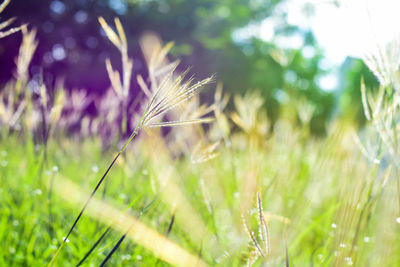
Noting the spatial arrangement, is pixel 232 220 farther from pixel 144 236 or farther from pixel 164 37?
pixel 164 37

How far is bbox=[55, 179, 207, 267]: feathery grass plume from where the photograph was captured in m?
0.79

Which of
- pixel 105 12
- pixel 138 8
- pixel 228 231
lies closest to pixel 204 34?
pixel 138 8

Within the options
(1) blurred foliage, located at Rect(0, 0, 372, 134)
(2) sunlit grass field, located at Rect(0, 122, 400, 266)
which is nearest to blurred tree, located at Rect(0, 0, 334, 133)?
(1) blurred foliage, located at Rect(0, 0, 372, 134)

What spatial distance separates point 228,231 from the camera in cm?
148

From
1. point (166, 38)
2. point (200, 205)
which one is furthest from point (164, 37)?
point (200, 205)

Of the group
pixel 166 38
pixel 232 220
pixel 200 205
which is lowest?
pixel 166 38

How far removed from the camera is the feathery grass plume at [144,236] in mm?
792

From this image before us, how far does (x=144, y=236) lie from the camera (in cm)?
98

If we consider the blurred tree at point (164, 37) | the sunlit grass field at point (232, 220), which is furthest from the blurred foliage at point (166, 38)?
the sunlit grass field at point (232, 220)

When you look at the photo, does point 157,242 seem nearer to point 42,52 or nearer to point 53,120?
point 53,120

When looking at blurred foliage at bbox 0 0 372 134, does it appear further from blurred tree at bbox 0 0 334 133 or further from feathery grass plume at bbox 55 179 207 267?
feathery grass plume at bbox 55 179 207 267

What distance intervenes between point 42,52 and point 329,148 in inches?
397

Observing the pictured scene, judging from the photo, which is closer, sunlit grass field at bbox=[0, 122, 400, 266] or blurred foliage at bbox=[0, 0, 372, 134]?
sunlit grass field at bbox=[0, 122, 400, 266]

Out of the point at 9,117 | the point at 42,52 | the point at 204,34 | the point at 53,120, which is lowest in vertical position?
the point at 42,52
